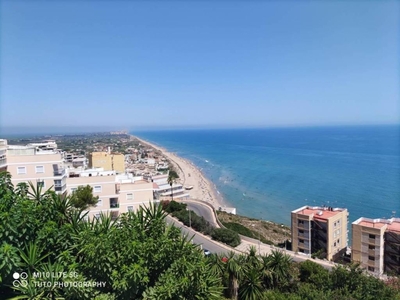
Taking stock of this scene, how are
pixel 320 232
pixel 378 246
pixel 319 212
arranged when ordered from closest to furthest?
pixel 378 246 → pixel 320 232 → pixel 319 212

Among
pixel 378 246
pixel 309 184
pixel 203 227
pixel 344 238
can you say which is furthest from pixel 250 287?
pixel 309 184

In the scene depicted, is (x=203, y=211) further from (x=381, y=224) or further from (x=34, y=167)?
(x=34, y=167)

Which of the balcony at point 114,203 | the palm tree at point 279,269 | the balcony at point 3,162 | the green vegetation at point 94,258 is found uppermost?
the balcony at point 3,162

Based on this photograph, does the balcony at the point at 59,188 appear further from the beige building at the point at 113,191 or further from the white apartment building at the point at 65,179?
the beige building at the point at 113,191

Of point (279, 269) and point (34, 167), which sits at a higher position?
point (34, 167)

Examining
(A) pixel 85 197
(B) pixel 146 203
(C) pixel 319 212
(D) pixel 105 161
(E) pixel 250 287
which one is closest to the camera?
(E) pixel 250 287

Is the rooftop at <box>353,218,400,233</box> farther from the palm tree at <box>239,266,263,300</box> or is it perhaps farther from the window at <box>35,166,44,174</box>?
the window at <box>35,166,44,174</box>

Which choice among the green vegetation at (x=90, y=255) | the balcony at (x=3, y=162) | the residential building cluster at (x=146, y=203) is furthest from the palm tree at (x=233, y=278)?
the balcony at (x=3, y=162)

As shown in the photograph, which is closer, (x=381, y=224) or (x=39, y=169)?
(x=39, y=169)
